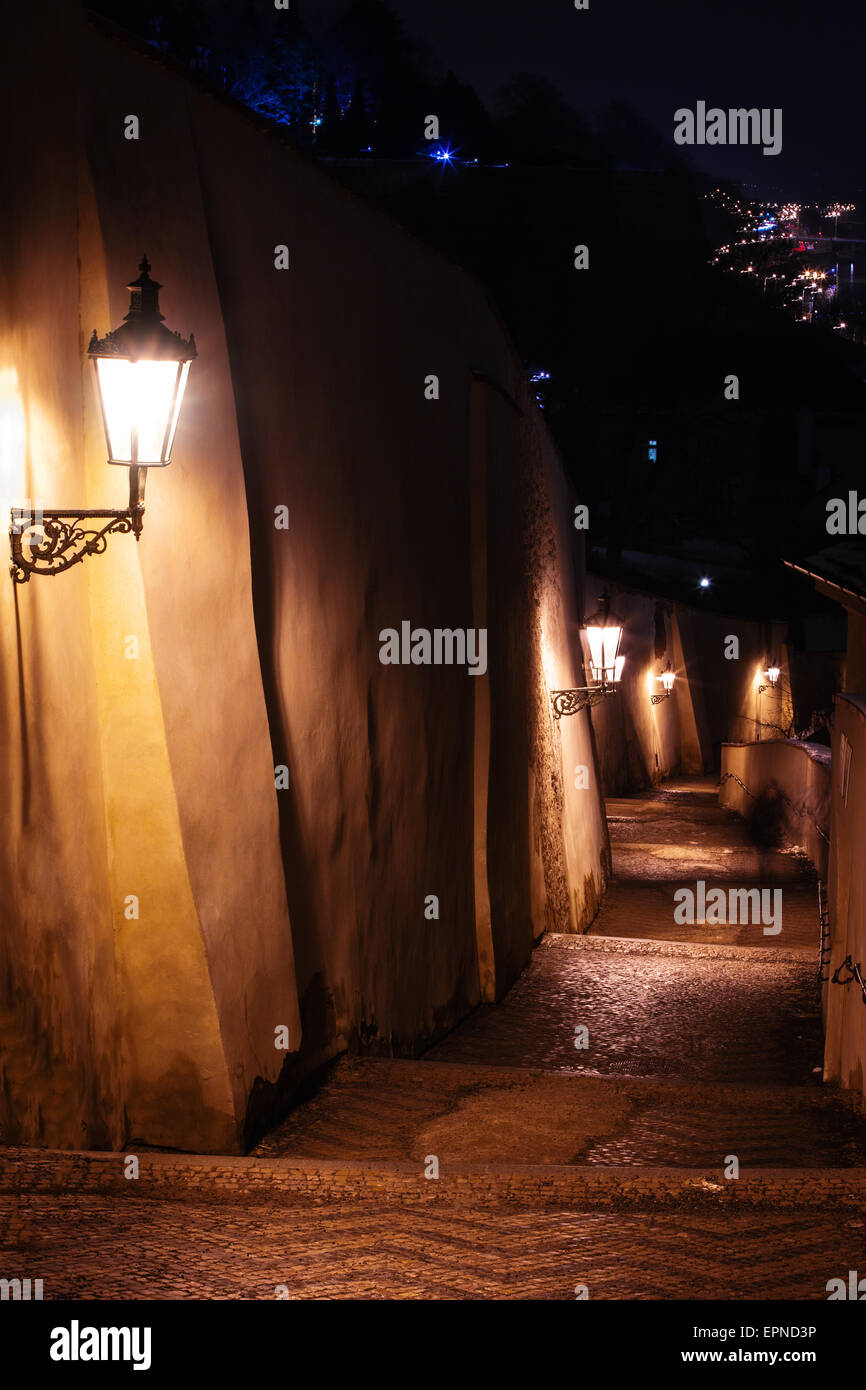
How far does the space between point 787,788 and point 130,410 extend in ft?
50.9

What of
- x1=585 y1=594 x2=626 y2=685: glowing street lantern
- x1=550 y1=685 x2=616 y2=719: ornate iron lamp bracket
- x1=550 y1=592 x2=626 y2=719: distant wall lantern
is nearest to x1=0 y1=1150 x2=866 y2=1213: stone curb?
x1=550 y1=685 x2=616 y2=719: ornate iron lamp bracket

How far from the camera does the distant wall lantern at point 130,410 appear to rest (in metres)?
3.77

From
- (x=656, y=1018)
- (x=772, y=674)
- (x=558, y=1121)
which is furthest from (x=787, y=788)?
(x=772, y=674)

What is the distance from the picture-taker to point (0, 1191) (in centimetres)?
364

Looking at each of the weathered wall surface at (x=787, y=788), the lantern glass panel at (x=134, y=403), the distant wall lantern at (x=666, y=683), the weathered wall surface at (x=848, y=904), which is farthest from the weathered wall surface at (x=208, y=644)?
the distant wall lantern at (x=666, y=683)

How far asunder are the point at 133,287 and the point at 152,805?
1679mm

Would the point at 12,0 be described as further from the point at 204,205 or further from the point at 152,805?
the point at 152,805

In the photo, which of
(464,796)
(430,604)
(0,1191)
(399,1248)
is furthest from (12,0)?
(464,796)

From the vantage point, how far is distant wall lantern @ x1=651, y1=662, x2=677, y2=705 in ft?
92.6

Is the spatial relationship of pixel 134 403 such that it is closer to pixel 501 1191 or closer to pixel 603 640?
pixel 501 1191

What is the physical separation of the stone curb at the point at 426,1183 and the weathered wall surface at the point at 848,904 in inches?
59.0

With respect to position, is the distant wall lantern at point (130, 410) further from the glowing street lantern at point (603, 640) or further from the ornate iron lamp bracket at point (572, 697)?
the glowing street lantern at point (603, 640)

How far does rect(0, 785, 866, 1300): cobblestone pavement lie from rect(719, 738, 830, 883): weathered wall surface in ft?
23.3

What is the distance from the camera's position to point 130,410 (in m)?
3.78
